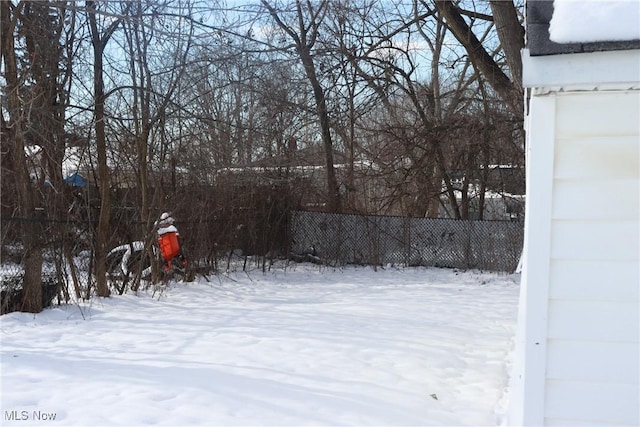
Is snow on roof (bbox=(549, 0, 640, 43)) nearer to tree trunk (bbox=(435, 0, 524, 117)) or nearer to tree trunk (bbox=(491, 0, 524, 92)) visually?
tree trunk (bbox=(491, 0, 524, 92))

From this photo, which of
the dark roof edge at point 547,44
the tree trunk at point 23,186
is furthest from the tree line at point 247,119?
the dark roof edge at point 547,44

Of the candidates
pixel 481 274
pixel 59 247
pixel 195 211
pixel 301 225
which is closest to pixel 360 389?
pixel 59 247

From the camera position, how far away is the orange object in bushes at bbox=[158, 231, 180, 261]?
928cm

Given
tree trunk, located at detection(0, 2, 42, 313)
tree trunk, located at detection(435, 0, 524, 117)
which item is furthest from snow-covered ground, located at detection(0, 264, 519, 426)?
tree trunk, located at detection(435, 0, 524, 117)

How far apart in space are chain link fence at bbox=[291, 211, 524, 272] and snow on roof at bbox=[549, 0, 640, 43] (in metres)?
10.2

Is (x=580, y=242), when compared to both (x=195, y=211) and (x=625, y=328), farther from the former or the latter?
(x=195, y=211)

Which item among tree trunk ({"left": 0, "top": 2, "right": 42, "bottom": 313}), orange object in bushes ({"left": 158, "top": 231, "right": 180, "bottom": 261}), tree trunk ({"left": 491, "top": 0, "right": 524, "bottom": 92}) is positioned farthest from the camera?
orange object in bushes ({"left": 158, "top": 231, "right": 180, "bottom": 261})

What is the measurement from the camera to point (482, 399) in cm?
425

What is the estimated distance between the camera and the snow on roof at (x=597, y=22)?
226 cm

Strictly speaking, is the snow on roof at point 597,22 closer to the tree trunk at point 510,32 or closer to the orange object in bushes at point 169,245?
the tree trunk at point 510,32

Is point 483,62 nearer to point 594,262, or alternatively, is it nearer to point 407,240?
point 407,240

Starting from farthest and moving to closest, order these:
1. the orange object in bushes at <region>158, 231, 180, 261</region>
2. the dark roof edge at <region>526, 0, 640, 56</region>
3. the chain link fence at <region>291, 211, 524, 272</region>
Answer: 1. the chain link fence at <region>291, 211, 524, 272</region>
2. the orange object in bushes at <region>158, 231, 180, 261</region>
3. the dark roof edge at <region>526, 0, 640, 56</region>

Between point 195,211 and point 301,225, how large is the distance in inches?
123

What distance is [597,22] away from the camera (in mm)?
2305
